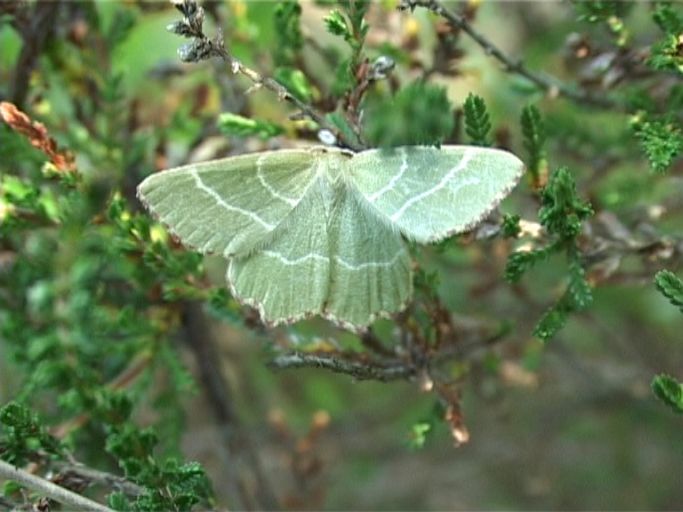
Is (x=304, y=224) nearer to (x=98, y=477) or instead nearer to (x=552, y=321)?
(x=552, y=321)

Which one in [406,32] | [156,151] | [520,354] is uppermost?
[406,32]

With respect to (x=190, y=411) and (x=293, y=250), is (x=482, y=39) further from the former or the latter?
(x=190, y=411)

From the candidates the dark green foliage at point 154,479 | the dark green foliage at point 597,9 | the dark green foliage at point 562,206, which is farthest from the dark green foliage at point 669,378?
the dark green foliage at point 154,479

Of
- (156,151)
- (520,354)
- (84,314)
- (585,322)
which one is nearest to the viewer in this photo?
(84,314)

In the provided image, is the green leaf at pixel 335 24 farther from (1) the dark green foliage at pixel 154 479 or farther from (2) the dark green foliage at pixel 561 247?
(1) the dark green foliage at pixel 154 479

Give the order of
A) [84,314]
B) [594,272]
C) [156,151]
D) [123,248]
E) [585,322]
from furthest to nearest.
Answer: [585,322] < [156,151] < [84,314] < [594,272] < [123,248]

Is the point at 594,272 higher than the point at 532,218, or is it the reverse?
the point at 594,272

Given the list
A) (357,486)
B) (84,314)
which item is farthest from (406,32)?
(357,486)
